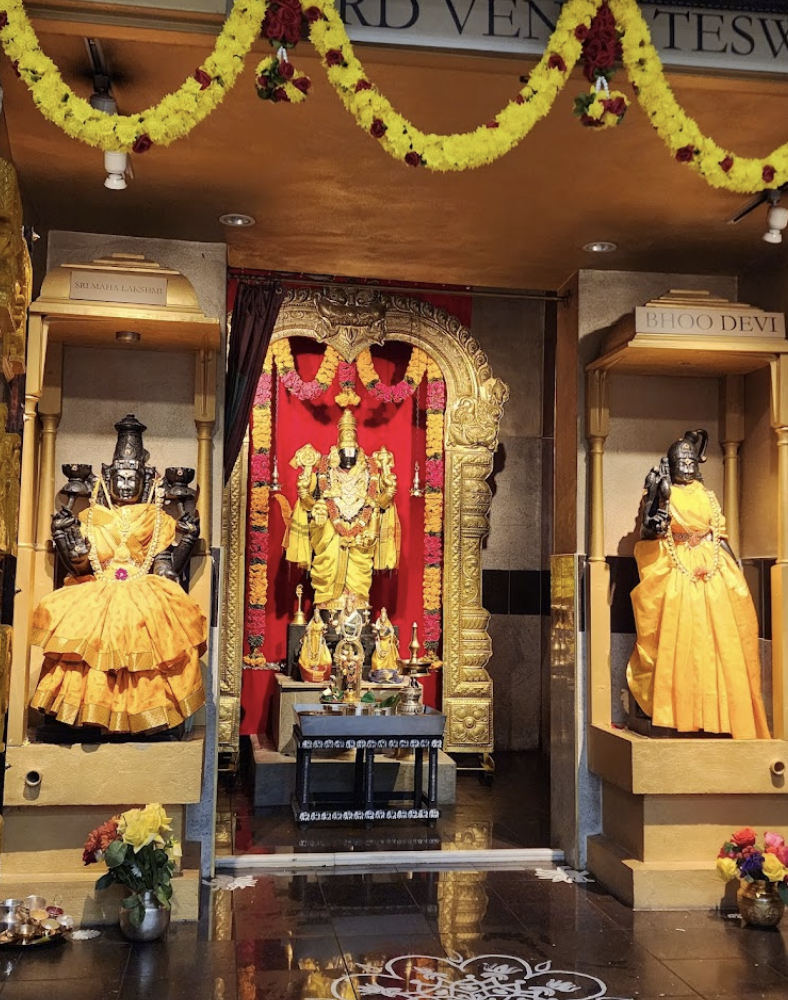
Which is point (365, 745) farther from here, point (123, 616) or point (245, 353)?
point (245, 353)

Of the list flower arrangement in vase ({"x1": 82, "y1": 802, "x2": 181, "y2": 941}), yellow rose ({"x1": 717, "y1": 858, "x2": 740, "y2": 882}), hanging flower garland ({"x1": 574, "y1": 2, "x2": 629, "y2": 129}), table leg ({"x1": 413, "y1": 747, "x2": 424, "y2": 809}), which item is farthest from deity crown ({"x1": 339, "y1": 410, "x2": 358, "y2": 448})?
hanging flower garland ({"x1": 574, "y1": 2, "x2": 629, "y2": 129})

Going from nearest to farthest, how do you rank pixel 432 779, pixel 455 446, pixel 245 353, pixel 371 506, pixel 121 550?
pixel 121 550
pixel 245 353
pixel 432 779
pixel 371 506
pixel 455 446

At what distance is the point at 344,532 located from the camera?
29.7 feet

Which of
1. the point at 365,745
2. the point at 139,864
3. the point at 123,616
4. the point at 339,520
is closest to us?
the point at 139,864

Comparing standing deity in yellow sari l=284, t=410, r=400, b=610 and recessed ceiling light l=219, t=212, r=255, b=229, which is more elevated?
recessed ceiling light l=219, t=212, r=255, b=229

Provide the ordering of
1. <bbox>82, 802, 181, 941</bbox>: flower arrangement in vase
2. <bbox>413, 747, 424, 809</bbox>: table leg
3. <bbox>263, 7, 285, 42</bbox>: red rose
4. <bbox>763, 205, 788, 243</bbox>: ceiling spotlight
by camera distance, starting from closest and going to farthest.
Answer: <bbox>263, 7, 285, 42</bbox>: red rose < <bbox>82, 802, 181, 941</bbox>: flower arrangement in vase < <bbox>763, 205, 788, 243</bbox>: ceiling spotlight < <bbox>413, 747, 424, 809</bbox>: table leg

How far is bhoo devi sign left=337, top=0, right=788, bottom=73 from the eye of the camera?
156 inches

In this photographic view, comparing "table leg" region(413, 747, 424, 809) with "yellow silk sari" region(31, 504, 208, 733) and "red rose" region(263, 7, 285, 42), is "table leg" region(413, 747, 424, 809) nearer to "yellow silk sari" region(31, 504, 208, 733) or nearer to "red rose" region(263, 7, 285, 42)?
"yellow silk sari" region(31, 504, 208, 733)

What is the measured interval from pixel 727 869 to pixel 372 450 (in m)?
5.43

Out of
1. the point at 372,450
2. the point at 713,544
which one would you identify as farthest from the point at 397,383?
the point at 713,544

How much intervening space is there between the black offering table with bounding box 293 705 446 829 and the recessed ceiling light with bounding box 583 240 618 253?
126 inches

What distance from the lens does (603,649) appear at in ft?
19.8

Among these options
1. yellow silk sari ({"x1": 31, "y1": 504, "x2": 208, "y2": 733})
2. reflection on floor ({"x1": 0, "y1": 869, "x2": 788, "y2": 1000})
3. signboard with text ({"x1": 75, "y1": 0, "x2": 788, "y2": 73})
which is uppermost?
signboard with text ({"x1": 75, "y1": 0, "x2": 788, "y2": 73})

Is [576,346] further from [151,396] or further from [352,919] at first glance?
[352,919]
